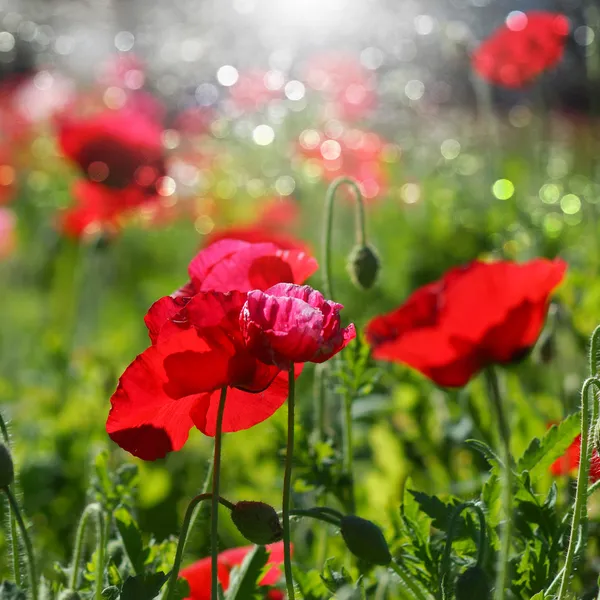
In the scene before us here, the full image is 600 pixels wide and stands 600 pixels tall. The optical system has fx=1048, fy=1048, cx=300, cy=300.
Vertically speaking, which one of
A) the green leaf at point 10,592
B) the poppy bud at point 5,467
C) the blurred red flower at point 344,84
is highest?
the blurred red flower at point 344,84

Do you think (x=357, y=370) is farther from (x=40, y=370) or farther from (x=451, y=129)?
(x=451, y=129)

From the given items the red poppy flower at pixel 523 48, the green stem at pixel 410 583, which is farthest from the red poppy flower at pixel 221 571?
the red poppy flower at pixel 523 48

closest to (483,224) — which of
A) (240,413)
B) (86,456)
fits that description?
(86,456)

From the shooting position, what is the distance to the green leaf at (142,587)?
0.73 m

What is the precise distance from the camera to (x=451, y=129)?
4129 mm

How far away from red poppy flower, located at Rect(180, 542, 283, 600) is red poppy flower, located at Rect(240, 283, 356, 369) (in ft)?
0.87

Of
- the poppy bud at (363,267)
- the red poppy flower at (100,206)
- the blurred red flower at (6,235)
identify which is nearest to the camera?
the poppy bud at (363,267)

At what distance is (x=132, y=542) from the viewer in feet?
2.85

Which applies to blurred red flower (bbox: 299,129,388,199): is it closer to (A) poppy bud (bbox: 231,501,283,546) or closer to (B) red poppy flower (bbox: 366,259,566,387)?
(B) red poppy flower (bbox: 366,259,566,387)

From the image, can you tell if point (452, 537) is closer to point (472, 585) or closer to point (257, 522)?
point (472, 585)

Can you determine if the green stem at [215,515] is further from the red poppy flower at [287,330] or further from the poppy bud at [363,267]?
the poppy bud at [363,267]

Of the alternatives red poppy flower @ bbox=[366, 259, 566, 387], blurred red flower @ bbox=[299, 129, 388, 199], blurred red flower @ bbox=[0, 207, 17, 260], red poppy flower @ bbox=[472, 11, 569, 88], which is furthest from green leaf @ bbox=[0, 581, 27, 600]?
blurred red flower @ bbox=[0, 207, 17, 260]

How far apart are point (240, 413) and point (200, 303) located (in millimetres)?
150

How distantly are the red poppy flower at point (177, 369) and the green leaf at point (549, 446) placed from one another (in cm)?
22
